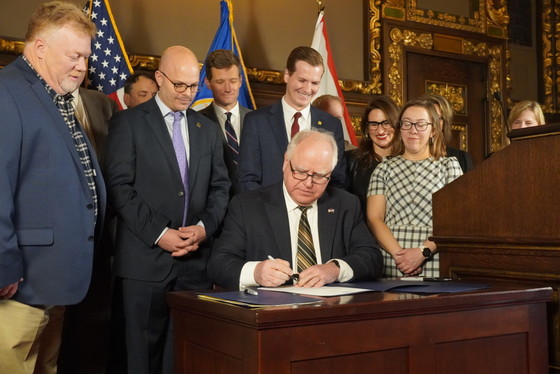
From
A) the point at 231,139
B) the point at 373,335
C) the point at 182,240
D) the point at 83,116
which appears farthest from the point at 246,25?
the point at 373,335

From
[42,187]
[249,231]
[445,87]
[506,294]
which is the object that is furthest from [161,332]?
[445,87]

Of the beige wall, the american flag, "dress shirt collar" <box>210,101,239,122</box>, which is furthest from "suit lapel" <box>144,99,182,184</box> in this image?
the beige wall

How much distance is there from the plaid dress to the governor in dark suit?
1552mm

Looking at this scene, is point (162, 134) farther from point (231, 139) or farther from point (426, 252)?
point (426, 252)

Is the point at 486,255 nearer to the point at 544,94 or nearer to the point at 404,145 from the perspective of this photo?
the point at 404,145

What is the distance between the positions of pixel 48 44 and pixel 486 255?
1745mm

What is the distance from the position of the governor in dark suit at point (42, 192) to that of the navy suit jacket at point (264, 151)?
1165mm

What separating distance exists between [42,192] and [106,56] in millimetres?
2892

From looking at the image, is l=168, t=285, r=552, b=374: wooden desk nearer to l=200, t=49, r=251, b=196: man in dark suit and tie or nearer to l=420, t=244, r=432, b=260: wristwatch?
l=420, t=244, r=432, b=260: wristwatch

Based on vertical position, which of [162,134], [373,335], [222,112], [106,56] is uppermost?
[106,56]

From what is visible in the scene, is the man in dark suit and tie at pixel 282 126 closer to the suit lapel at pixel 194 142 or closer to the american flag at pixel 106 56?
the suit lapel at pixel 194 142

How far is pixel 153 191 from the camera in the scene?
3.27 metres

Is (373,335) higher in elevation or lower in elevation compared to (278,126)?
lower

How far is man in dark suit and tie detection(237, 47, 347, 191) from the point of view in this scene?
365 centimetres
